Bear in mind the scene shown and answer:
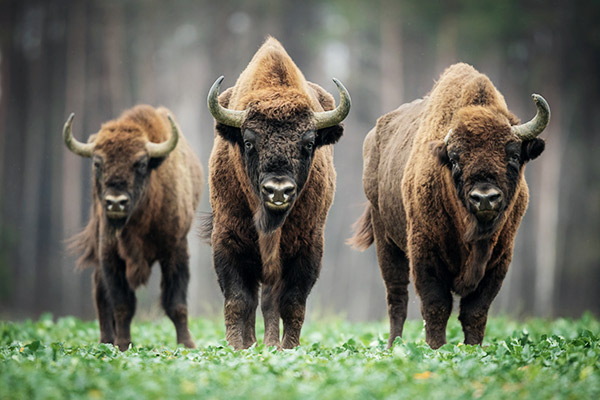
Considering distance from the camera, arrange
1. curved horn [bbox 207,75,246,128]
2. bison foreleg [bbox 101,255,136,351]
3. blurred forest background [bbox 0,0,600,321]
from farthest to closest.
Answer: blurred forest background [bbox 0,0,600,321] < bison foreleg [bbox 101,255,136,351] < curved horn [bbox 207,75,246,128]

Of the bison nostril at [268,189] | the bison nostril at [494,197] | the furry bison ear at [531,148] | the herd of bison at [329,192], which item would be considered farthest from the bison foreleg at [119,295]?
the furry bison ear at [531,148]

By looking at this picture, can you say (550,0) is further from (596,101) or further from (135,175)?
(135,175)

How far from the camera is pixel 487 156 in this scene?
6.93m

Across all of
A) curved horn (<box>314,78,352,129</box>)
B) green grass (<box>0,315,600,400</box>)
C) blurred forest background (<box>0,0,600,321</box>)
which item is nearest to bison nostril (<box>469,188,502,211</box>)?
green grass (<box>0,315,600,400</box>)

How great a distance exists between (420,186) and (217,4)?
78.0 feet

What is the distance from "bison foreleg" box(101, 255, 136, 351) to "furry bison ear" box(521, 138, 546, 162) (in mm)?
5025

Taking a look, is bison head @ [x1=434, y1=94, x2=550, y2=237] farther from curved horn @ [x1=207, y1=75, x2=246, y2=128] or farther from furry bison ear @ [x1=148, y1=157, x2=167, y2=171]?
furry bison ear @ [x1=148, y1=157, x2=167, y2=171]

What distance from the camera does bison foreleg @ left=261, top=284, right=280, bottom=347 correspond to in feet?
24.4

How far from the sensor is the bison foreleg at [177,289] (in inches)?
383

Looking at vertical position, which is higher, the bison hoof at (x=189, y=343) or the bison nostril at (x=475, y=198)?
the bison nostril at (x=475, y=198)

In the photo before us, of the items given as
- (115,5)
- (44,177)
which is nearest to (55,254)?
(44,177)

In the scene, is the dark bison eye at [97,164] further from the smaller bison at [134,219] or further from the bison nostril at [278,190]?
the bison nostril at [278,190]

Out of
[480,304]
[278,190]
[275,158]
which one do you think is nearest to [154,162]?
[275,158]

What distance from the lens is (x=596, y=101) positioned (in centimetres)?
2639
